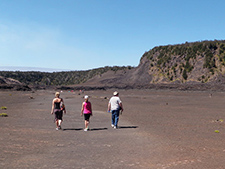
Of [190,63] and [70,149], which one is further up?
[190,63]

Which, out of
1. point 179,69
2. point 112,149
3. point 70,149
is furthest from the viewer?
point 179,69

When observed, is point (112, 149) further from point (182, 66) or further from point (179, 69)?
point (182, 66)

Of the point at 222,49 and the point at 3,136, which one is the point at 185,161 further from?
the point at 222,49

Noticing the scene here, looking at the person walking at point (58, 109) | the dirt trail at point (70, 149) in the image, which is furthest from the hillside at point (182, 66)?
the dirt trail at point (70, 149)

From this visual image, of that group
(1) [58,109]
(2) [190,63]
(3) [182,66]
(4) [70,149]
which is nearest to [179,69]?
(3) [182,66]

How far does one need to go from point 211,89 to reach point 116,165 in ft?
159

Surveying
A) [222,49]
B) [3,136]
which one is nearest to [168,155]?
[3,136]

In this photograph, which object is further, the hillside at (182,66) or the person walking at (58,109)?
the hillside at (182,66)

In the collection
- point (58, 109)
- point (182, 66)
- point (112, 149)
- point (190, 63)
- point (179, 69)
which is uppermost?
point (190, 63)

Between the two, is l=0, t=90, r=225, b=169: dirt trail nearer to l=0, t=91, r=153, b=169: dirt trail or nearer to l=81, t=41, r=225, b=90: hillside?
l=0, t=91, r=153, b=169: dirt trail

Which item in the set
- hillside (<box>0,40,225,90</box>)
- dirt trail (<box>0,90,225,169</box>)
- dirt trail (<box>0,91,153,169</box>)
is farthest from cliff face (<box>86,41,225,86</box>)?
Answer: dirt trail (<box>0,91,153,169</box>)

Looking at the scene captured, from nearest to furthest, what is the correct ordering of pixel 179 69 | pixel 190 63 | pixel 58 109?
pixel 58 109 → pixel 190 63 → pixel 179 69

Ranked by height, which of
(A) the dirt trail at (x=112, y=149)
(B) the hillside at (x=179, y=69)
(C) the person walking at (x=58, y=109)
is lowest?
(A) the dirt trail at (x=112, y=149)

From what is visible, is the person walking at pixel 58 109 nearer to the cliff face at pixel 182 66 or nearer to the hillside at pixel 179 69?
the hillside at pixel 179 69
